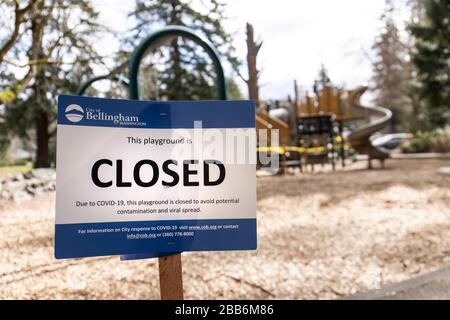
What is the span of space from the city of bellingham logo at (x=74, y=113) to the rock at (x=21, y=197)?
4.87 meters

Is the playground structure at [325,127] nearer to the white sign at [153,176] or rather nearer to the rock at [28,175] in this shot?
the rock at [28,175]

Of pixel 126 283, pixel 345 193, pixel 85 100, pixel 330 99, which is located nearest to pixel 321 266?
pixel 126 283

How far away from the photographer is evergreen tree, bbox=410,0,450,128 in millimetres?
17531

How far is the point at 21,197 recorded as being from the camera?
5734mm

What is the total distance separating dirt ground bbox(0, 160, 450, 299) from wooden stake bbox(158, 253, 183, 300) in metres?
0.99

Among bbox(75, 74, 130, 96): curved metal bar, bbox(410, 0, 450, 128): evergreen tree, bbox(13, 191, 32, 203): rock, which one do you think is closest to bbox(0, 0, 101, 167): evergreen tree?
bbox(75, 74, 130, 96): curved metal bar

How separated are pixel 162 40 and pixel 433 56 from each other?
65.3 feet

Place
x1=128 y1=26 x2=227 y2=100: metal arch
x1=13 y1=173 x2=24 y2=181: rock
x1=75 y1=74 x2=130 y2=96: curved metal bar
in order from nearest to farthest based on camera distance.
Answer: x1=128 y1=26 x2=227 y2=100: metal arch → x1=75 y1=74 x2=130 y2=96: curved metal bar → x1=13 y1=173 x2=24 y2=181: rock

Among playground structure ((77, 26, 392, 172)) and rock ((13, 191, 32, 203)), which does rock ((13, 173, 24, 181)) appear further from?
playground structure ((77, 26, 392, 172))

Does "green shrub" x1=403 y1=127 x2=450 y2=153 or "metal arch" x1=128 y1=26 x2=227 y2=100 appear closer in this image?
"metal arch" x1=128 y1=26 x2=227 y2=100

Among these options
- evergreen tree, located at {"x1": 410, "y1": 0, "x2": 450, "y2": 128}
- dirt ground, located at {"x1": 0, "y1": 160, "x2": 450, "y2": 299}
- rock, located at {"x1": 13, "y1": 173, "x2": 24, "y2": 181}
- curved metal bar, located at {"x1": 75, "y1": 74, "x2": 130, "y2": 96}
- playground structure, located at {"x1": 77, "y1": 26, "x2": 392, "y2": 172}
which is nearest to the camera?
dirt ground, located at {"x1": 0, "y1": 160, "x2": 450, "y2": 299}

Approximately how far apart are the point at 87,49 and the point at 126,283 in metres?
2.28

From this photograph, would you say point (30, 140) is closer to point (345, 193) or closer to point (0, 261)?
point (345, 193)

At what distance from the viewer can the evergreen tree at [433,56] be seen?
17.5 metres
